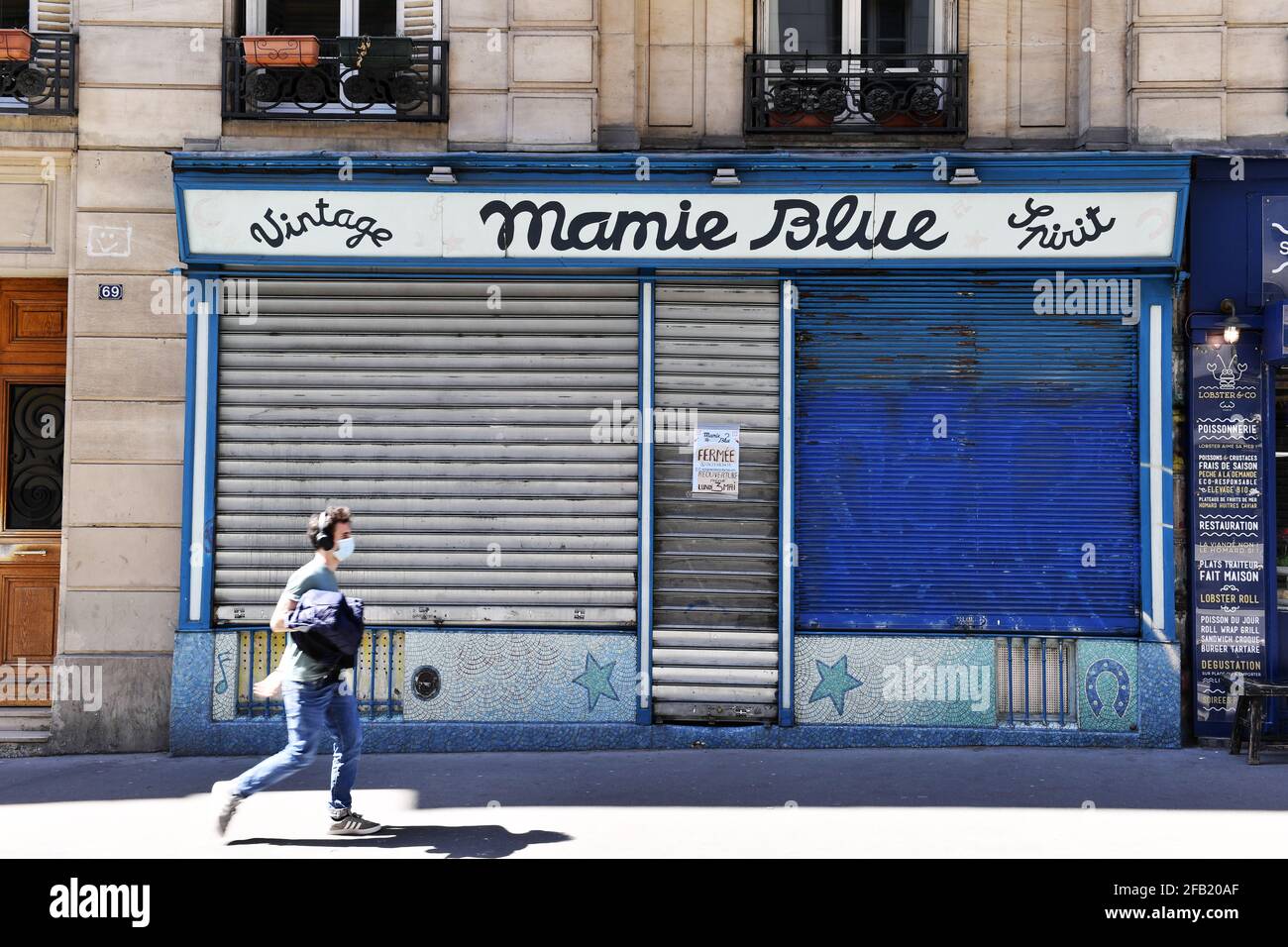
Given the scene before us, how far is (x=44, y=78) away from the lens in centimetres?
847

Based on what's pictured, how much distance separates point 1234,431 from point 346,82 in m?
6.94

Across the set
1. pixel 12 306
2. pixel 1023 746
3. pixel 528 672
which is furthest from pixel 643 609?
pixel 12 306

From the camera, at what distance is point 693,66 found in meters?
8.77

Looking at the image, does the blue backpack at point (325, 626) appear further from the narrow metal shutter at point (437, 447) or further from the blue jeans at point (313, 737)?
the narrow metal shutter at point (437, 447)

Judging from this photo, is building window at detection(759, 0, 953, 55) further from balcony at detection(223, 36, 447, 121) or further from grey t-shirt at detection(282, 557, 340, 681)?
grey t-shirt at detection(282, 557, 340, 681)

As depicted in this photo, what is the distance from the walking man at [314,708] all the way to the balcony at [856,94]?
459 cm

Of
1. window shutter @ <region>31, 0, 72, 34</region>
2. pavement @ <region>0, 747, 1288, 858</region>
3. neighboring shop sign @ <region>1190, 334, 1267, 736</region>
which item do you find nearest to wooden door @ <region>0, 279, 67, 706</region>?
pavement @ <region>0, 747, 1288, 858</region>

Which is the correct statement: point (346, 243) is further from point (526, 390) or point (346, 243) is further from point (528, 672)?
point (528, 672)

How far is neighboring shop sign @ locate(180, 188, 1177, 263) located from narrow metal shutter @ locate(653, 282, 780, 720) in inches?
16.9

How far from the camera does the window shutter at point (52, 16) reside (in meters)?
8.59

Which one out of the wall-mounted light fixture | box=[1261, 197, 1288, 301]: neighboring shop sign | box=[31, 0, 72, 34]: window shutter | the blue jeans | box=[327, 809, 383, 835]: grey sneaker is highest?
box=[31, 0, 72, 34]: window shutter

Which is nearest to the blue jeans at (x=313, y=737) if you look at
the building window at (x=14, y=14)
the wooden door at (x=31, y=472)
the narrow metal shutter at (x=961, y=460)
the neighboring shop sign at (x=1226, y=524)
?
the narrow metal shutter at (x=961, y=460)

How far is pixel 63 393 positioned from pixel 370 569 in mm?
2913

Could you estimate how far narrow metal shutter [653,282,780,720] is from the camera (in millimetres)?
8391
